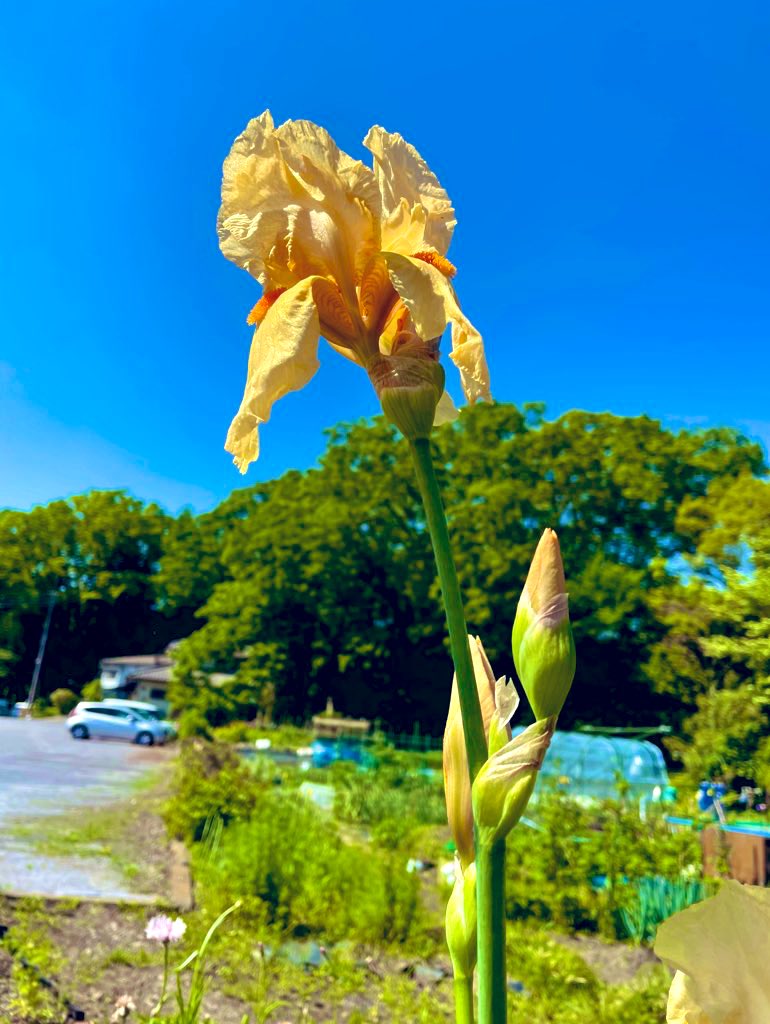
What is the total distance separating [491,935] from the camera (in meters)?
0.55

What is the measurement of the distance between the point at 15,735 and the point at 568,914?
66.0 feet

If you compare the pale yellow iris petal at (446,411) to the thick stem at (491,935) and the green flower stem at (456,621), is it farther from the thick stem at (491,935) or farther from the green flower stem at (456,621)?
the thick stem at (491,935)

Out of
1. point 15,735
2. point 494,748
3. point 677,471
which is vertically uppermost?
point 677,471

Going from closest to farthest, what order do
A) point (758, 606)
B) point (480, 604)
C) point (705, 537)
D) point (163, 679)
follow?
point (758, 606)
point (705, 537)
point (480, 604)
point (163, 679)

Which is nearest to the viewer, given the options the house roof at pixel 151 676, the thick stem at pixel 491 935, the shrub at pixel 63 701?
the thick stem at pixel 491 935

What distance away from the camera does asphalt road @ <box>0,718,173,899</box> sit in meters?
5.43

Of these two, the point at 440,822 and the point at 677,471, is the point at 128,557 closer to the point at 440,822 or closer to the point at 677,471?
the point at 677,471

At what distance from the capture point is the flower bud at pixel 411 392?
2.10ft

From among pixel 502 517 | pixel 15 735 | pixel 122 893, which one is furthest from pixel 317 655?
pixel 122 893

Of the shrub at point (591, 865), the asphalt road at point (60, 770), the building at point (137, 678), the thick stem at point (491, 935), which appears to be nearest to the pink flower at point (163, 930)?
the thick stem at point (491, 935)

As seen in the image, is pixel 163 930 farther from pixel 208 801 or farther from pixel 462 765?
pixel 208 801

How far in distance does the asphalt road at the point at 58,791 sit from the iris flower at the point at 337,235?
5.28 meters

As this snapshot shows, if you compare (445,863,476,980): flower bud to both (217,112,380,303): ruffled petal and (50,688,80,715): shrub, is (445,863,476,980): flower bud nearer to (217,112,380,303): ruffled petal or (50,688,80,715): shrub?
(217,112,380,303): ruffled petal

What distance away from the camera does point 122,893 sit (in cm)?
520
